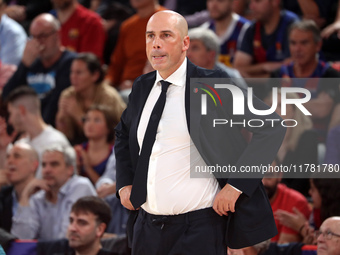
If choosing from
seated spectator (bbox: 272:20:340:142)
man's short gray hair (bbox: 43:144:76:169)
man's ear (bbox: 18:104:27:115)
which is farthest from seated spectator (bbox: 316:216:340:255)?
man's ear (bbox: 18:104:27:115)

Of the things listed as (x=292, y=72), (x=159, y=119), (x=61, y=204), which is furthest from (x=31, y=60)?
(x=159, y=119)

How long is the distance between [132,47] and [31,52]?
1.10 meters

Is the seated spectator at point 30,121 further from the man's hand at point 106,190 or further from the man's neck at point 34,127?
the man's hand at point 106,190

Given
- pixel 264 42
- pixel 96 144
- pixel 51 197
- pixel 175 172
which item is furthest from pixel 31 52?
pixel 175 172

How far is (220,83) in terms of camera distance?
2.92 metres

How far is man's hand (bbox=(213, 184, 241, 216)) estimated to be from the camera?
→ 2.73m

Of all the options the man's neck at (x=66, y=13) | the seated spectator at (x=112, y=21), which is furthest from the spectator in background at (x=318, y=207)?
the man's neck at (x=66, y=13)

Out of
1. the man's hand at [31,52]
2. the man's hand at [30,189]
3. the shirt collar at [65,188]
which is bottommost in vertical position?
the man's hand at [30,189]

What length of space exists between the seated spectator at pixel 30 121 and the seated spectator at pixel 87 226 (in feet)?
4.44

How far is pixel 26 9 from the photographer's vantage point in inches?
353

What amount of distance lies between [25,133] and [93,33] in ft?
5.79

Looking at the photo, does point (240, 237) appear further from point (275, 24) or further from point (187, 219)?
point (275, 24)

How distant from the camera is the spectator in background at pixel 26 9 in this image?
8.79 metres

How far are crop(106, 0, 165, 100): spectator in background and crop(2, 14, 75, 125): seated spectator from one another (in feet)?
2.02
